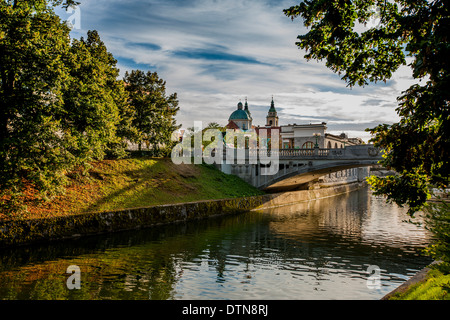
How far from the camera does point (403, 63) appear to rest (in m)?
11.7

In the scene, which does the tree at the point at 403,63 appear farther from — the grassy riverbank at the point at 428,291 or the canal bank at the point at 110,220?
the canal bank at the point at 110,220

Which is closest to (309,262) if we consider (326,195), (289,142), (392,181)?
(392,181)

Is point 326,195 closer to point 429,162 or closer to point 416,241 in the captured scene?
point 416,241

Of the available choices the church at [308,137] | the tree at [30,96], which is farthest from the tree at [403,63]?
the church at [308,137]

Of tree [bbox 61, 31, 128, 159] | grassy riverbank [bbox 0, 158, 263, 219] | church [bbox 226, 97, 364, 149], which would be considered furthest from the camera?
church [bbox 226, 97, 364, 149]

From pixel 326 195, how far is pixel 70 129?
42756 mm

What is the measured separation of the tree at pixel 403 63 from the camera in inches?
308

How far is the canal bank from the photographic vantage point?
61.0 feet

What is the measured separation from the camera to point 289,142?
101062 millimetres

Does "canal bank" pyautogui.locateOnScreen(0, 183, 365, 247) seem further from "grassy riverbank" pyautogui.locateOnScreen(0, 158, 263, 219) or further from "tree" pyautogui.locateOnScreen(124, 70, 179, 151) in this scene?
"tree" pyautogui.locateOnScreen(124, 70, 179, 151)

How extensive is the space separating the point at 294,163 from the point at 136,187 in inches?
749

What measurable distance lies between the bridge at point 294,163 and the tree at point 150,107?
31.2ft

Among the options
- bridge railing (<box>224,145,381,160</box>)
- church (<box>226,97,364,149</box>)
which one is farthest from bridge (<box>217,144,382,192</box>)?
church (<box>226,97,364,149</box>)

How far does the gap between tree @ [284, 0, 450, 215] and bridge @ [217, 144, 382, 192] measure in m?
24.5
